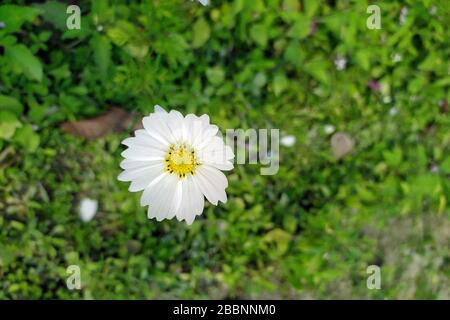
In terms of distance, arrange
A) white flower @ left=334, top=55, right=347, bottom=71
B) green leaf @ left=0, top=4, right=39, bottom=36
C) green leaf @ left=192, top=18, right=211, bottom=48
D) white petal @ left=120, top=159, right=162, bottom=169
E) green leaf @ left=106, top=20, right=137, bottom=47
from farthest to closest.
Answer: white flower @ left=334, top=55, right=347, bottom=71 → green leaf @ left=192, top=18, right=211, bottom=48 → green leaf @ left=106, top=20, right=137, bottom=47 → green leaf @ left=0, top=4, right=39, bottom=36 → white petal @ left=120, top=159, right=162, bottom=169

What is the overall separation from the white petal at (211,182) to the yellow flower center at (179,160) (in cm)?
2

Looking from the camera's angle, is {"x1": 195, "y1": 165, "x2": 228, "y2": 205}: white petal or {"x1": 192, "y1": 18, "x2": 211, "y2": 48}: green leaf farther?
{"x1": 192, "y1": 18, "x2": 211, "y2": 48}: green leaf

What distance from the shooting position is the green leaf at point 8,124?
4.56 feet

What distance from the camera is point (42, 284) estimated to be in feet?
5.06

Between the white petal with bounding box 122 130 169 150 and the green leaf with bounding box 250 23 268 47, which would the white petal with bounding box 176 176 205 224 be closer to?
the white petal with bounding box 122 130 169 150

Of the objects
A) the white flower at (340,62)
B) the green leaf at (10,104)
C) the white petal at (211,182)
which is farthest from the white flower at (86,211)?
the white flower at (340,62)

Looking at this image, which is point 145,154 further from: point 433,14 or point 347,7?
point 433,14

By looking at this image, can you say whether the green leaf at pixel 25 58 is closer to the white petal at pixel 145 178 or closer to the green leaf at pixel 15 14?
the green leaf at pixel 15 14

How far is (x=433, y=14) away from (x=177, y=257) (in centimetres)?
106

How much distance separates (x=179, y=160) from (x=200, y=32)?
1.88 ft

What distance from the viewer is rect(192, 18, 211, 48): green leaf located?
1.55m

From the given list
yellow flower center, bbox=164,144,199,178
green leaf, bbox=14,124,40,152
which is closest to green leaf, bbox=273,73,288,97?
yellow flower center, bbox=164,144,199,178

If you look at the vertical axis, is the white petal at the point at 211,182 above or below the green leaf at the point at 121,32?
below
